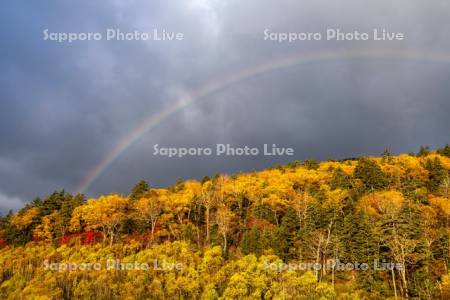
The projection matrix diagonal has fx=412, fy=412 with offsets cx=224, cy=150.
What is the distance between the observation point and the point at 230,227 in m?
70.8

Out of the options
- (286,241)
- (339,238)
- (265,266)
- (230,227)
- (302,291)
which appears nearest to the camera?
(302,291)

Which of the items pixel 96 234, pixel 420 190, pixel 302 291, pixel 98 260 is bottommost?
pixel 302 291

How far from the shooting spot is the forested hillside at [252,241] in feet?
157

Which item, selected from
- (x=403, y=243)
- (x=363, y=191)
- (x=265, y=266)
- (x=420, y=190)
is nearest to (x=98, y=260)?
(x=265, y=266)

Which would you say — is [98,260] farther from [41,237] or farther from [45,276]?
[41,237]

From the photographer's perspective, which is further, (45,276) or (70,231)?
(70,231)

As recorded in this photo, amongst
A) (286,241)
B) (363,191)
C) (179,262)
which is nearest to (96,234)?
(179,262)

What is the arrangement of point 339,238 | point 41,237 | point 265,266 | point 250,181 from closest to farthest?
1. point 265,266
2. point 339,238
3. point 41,237
4. point 250,181

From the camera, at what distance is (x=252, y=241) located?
5872 centimetres

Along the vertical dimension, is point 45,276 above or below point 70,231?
below

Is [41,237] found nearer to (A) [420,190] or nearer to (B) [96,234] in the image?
(B) [96,234]

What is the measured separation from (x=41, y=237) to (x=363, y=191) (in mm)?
61690

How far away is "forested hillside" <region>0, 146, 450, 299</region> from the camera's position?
4772 cm

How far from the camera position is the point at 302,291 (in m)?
43.2
